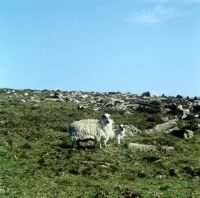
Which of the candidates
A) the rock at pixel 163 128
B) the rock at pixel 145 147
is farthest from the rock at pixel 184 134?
the rock at pixel 145 147

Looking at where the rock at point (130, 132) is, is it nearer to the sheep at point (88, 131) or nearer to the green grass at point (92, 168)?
the green grass at point (92, 168)

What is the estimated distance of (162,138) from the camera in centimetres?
2323

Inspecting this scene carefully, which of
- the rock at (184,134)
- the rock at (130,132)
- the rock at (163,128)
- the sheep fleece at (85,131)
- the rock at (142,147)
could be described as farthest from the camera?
the rock at (163,128)

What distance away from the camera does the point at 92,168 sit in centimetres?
1677

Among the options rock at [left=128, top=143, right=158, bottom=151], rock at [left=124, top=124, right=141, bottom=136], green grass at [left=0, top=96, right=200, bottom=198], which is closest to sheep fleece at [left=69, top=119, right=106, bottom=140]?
green grass at [left=0, top=96, right=200, bottom=198]

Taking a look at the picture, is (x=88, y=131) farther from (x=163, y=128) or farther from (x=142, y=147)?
(x=163, y=128)

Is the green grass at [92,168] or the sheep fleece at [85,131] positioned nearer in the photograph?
the green grass at [92,168]

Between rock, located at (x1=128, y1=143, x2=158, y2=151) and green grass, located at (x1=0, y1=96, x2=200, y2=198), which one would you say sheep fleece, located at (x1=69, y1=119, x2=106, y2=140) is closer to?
green grass, located at (x1=0, y1=96, x2=200, y2=198)

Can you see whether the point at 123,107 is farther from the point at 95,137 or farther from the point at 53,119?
the point at 95,137

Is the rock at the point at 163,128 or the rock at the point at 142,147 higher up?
the rock at the point at 163,128

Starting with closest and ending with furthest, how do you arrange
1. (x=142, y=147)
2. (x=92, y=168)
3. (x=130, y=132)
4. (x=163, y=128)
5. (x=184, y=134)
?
(x=92, y=168)
(x=142, y=147)
(x=184, y=134)
(x=130, y=132)
(x=163, y=128)

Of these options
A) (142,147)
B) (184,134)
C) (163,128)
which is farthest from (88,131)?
(163,128)

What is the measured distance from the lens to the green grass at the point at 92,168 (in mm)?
14320

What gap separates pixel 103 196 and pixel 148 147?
752cm
